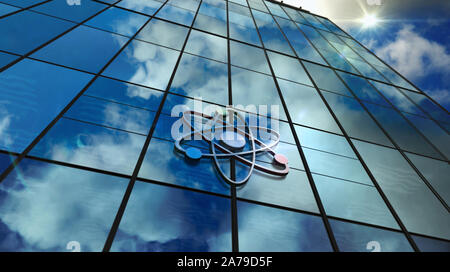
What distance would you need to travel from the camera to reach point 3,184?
14.1ft

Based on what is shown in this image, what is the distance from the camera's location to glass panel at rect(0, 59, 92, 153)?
511 centimetres

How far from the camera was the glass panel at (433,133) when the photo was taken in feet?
34.2

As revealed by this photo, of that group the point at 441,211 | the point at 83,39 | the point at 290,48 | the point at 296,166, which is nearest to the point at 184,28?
the point at 83,39

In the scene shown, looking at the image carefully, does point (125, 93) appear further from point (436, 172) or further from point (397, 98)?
point (397, 98)

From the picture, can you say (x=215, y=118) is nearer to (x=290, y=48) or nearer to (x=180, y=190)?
(x=180, y=190)

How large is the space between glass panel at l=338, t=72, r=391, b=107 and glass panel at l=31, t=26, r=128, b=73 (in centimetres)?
1042

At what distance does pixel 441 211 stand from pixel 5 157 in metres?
11.0

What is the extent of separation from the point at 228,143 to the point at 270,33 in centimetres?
1006

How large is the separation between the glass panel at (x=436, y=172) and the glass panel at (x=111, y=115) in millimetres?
9237

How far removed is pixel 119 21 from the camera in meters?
9.85

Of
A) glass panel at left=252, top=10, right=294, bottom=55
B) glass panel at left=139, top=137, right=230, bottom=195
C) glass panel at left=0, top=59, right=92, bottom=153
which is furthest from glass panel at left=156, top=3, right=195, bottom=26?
glass panel at left=139, top=137, right=230, bottom=195

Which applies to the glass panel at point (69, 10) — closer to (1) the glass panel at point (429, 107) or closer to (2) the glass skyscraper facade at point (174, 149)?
(2) the glass skyscraper facade at point (174, 149)

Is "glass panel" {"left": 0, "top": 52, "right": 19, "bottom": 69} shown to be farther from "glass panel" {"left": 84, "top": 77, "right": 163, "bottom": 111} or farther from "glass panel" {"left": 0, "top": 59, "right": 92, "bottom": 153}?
"glass panel" {"left": 84, "top": 77, "right": 163, "bottom": 111}

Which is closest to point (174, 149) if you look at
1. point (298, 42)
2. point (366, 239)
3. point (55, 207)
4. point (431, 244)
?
point (55, 207)
